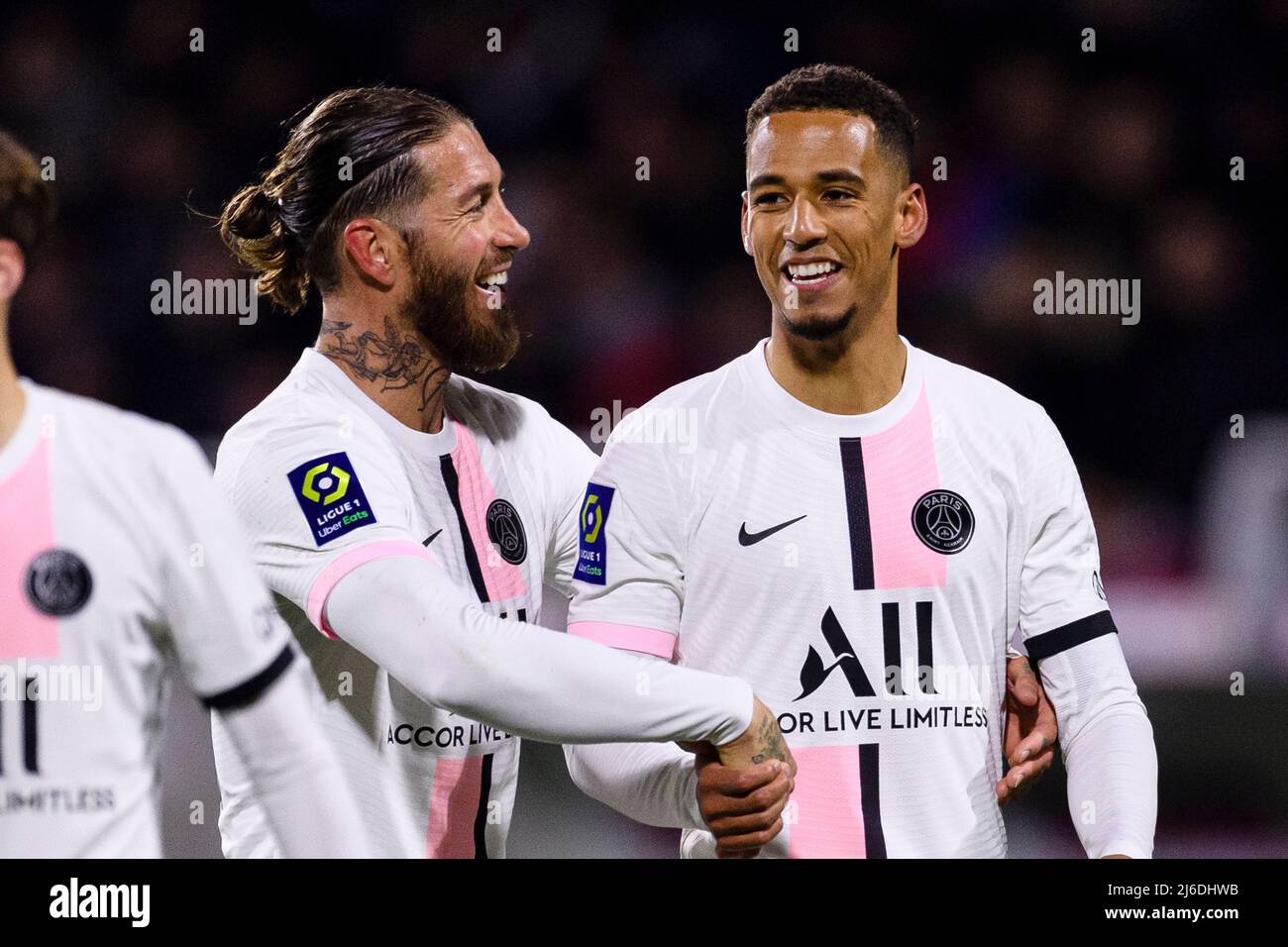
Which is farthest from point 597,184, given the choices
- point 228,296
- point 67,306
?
point 67,306

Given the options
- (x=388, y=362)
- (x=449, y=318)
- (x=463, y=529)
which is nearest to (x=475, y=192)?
Result: (x=449, y=318)

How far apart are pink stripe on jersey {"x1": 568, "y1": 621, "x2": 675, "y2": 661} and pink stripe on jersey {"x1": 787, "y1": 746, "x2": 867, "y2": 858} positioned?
285 mm

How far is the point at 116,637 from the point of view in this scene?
6.92 feet

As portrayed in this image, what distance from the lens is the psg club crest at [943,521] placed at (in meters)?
2.49

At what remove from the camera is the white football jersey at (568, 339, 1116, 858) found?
96.8 inches

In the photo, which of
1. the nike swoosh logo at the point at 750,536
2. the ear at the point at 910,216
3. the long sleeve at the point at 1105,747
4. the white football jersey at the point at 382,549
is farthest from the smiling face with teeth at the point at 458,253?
the long sleeve at the point at 1105,747

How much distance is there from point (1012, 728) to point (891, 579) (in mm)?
344

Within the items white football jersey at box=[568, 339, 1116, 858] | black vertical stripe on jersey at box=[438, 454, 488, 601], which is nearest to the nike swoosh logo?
white football jersey at box=[568, 339, 1116, 858]

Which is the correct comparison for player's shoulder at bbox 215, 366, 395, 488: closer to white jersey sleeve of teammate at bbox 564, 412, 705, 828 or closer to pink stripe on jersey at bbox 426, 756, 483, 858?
white jersey sleeve of teammate at bbox 564, 412, 705, 828

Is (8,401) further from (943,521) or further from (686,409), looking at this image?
(943,521)

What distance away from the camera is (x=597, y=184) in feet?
10.8

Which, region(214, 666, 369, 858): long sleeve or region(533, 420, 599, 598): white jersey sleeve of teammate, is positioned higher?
region(533, 420, 599, 598): white jersey sleeve of teammate

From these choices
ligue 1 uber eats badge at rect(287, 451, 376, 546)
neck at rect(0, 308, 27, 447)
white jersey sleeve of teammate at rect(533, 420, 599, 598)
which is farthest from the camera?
white jersey sleeve of teammate at rect(533, 420, 599, 598)
